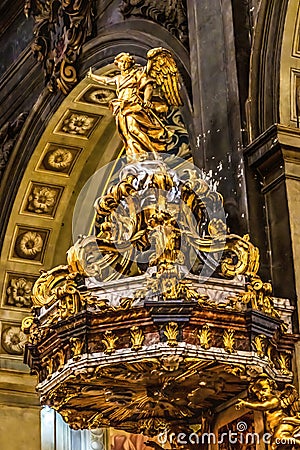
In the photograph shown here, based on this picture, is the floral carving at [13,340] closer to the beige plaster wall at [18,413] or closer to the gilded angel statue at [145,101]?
the beige plaster wall at [18,413]

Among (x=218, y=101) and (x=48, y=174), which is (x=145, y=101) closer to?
(x=218, y=101)

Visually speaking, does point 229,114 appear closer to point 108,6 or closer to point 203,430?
point 203,430

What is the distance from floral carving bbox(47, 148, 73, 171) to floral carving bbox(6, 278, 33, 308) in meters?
1.23

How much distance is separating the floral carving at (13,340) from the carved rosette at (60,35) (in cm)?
251

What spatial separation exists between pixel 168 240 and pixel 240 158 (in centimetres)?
137

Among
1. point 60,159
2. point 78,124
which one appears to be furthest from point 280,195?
point 60,159

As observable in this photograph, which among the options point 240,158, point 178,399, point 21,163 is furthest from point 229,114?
point 21,163

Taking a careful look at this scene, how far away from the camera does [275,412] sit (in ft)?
24.2

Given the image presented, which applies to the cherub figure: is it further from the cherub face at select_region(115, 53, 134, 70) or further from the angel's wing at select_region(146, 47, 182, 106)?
the cherub face at select_region(115, 53, 134, 70)

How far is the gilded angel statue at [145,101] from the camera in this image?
814 centimetres

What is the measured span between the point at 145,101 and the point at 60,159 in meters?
4.50

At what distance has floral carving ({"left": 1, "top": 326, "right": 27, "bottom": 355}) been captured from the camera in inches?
498

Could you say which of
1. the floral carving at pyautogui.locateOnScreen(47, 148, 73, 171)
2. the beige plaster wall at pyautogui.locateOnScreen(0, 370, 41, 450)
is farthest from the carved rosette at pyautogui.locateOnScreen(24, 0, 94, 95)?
the beige plaster wall at pyautogui.locateOnScreen(0, 370, 41, 450)

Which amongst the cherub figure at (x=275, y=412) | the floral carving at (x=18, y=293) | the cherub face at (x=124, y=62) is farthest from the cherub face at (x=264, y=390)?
the floral carving at (x=18, y=293)
